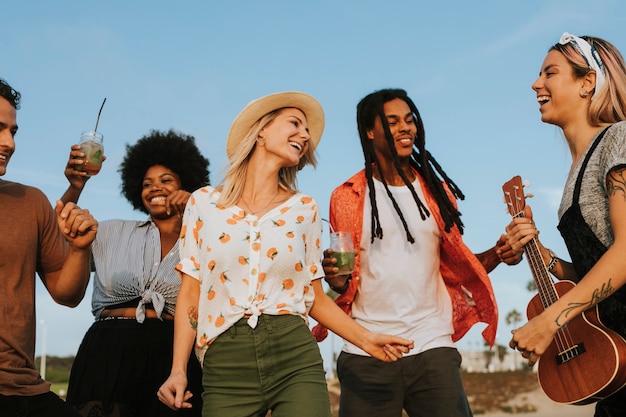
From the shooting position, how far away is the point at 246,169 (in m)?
5.23

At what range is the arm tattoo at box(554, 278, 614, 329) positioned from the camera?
4145mm

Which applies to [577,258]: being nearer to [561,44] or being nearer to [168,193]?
[561,44]

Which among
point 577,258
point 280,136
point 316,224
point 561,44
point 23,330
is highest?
point 561,44

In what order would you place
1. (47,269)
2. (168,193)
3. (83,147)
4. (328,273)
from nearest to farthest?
(47,269)
(328,273)
(83,147)
(168,193)

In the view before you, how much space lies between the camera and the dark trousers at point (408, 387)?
5.49m

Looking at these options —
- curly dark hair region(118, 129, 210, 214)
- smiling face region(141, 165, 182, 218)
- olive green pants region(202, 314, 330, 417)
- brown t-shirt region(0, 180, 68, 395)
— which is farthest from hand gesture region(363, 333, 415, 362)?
curly dark hair region(118, 129, 210, 214)

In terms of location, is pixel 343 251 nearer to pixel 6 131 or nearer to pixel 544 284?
pixel 544 284

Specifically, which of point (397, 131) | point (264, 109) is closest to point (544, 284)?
point (397, 131)

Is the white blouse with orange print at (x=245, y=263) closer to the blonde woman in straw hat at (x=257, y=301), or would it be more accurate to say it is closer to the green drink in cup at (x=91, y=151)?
the blonde woman in straw hat at (x=257, y=301)

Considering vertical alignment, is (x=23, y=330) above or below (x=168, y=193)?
below

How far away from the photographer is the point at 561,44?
205 inches

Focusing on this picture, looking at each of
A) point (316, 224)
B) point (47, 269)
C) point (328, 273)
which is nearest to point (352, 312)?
point (328, 273)

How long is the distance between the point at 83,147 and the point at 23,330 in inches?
67.7

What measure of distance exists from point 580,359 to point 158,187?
394 centimetres
